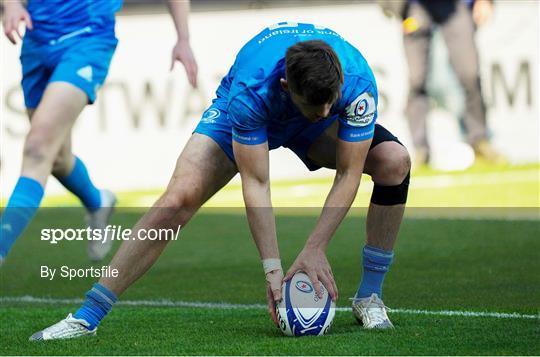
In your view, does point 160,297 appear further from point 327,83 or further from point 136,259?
point 327,83

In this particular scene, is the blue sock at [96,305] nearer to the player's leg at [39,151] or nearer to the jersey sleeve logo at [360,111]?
the player's leg at [39,151]

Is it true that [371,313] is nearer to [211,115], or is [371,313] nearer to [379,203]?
[379,203]

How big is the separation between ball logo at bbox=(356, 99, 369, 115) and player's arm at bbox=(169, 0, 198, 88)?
1458mm

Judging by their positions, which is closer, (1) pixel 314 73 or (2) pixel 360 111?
(1) pixel 314 73

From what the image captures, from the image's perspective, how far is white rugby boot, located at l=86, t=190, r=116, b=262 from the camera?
28.0ft

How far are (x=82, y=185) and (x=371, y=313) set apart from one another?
11.0 feet

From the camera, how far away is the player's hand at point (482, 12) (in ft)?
46.4

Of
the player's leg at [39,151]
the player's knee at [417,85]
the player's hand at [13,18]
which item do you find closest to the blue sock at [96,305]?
the player's leg at [39,151]

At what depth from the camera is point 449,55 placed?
14.2 metres

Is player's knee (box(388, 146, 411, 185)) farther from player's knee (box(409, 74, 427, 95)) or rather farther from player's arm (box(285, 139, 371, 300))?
player's knee (box(409, 74, 427, 95))

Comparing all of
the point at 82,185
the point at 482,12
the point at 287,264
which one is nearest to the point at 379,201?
the point at 287,264

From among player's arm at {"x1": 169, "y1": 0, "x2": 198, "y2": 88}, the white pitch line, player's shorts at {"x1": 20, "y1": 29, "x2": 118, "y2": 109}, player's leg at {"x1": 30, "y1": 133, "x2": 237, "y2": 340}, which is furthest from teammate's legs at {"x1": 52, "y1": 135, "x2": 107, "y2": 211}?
player's leg at {"x1": 30, "y1": 133, "x2": 237, "y2": 340}

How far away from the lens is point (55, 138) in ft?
→ 22.0

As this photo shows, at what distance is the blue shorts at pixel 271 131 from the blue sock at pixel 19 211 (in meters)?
1.13
